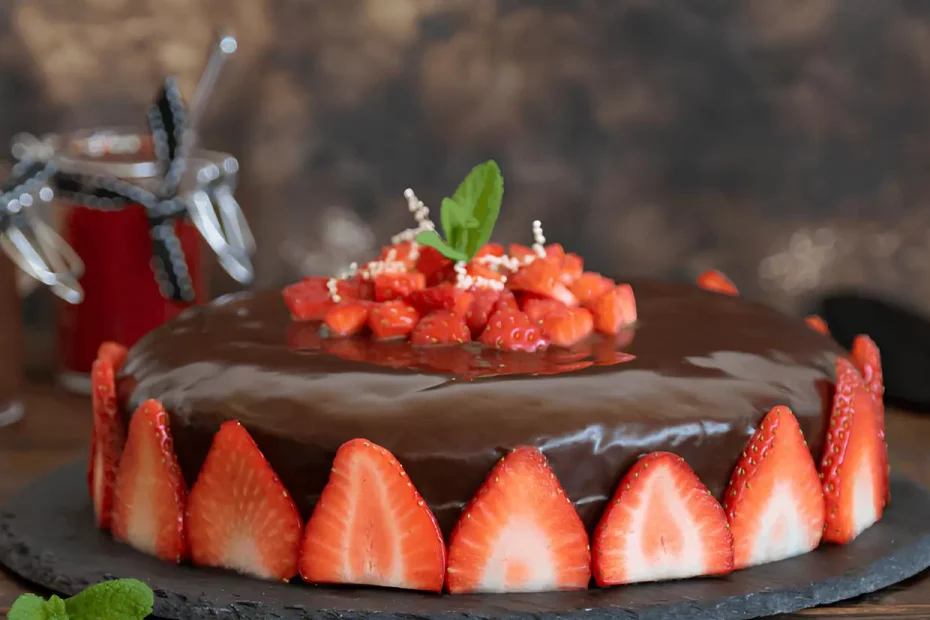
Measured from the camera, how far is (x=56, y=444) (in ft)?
7.63

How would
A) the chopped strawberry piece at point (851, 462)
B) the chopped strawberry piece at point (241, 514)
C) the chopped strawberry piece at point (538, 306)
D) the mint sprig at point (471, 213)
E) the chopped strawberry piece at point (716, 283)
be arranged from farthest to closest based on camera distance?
the chopped strawberry piece at point (716, 283)
the mint sprig at point (471, 213)
the chopped strawberry piece at point (538, 306)
the chopped strawberry piece at point (851, 462)
the chopped strawberry piece at point (241, 514)

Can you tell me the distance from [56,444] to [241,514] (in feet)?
2.88

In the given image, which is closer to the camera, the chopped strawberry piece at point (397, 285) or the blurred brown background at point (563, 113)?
the chopped strawberry piece at point (397, 285)

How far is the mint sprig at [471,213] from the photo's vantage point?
6.19 ft

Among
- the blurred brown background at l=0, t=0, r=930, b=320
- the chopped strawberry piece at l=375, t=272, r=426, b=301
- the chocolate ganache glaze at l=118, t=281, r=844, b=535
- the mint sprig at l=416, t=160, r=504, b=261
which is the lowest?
the chocolate ganache glaze at l=118, t=281, r=844, b=535

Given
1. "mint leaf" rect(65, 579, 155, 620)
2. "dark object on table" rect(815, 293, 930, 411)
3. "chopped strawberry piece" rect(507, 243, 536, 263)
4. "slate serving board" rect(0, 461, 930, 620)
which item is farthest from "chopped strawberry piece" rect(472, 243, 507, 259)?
"dark object on table" rect(815, 293, 930, 411)

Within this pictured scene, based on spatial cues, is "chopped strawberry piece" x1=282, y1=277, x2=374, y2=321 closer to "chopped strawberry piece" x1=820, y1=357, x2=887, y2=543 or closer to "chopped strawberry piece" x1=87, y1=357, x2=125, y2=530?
"chopped strawberry piece" x1=87, y1=357, x2=125, y2=530

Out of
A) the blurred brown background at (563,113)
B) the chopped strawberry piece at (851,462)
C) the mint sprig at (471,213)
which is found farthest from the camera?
the blurred brown background at (563,113)

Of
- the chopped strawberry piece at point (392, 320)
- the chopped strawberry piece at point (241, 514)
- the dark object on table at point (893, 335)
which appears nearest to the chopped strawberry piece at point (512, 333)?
the chopped strawberry piece at point (392, 320)

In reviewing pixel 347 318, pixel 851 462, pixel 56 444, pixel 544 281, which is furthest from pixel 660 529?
pixel 56 444

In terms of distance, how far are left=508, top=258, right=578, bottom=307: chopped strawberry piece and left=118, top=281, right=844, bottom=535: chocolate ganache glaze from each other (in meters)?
0.13

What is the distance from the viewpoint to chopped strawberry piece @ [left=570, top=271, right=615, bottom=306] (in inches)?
73.9

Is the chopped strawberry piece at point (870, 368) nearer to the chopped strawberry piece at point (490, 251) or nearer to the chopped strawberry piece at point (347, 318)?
the chopped strawberry piece at point (490, 251)

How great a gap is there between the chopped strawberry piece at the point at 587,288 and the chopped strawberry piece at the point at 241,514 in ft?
1.78
